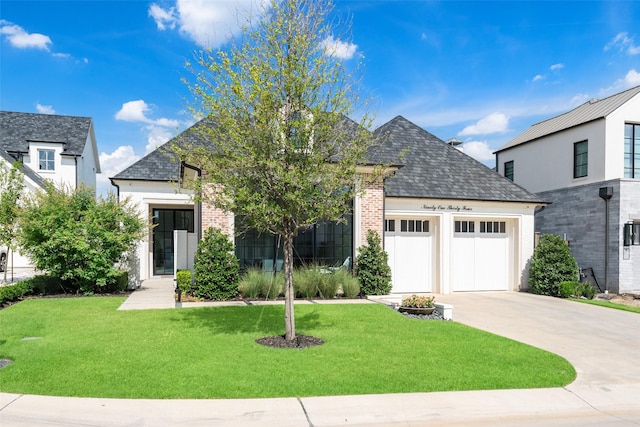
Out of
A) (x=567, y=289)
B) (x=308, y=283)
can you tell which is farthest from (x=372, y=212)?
(x=567, y=289)

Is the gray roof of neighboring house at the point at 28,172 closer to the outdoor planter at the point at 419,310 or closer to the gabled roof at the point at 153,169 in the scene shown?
the gabled roof at the point at 153,169

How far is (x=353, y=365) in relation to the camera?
6.57 m

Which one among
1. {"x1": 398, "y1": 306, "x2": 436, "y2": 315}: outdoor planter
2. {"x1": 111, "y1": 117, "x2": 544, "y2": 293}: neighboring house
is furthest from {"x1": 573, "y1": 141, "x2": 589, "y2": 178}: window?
{"x1": 398, "y1": 306, "x2": 436, "y2": 315}: outdoor planter

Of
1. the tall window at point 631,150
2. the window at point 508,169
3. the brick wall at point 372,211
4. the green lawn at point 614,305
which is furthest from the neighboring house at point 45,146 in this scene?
the tall window at point 631,150

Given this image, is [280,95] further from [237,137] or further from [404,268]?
[404,268]

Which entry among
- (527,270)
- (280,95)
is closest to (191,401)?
(280,95)

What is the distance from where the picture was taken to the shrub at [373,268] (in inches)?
527

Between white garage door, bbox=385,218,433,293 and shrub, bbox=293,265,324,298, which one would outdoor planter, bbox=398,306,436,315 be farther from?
white garage door, bbox=385,218,433,293

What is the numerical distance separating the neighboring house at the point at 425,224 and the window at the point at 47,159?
460 inches

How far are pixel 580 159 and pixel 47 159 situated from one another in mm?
26861

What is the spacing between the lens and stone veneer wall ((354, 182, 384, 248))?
45.2ft

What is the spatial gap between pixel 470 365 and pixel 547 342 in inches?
108

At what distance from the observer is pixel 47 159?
25.8 metres

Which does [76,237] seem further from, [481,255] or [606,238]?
[606,238]
